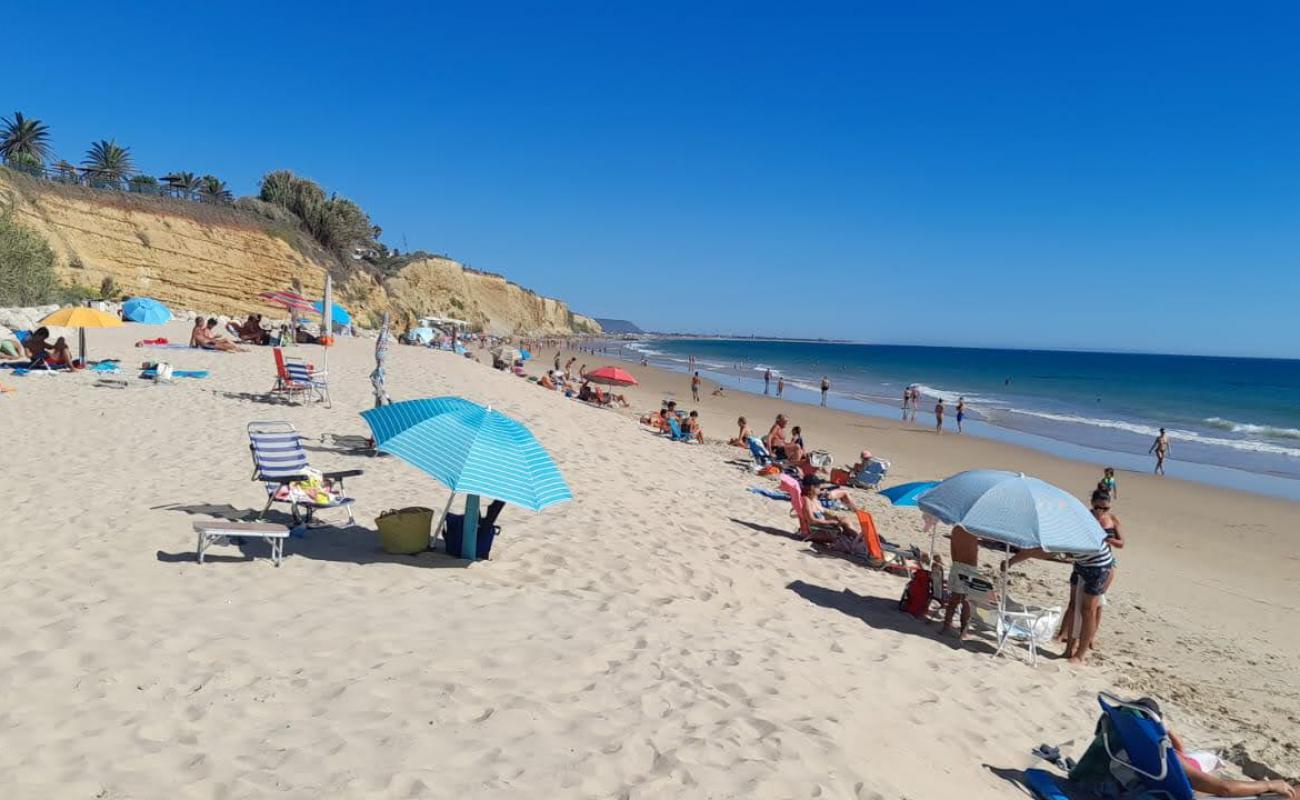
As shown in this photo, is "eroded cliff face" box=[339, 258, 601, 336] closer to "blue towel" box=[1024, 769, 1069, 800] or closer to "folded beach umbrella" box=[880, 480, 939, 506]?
"folded beach umbrella" box=[880, 480, 939, 506]

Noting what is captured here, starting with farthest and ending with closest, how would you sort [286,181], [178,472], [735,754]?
1. [286,181]
2. [178,472]
3. [735,754]

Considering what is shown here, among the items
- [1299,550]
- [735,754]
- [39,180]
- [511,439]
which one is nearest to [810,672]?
[735,754]

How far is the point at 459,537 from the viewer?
20.6 feet

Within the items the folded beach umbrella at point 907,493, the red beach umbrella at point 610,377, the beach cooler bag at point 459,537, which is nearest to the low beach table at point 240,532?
the beach cooler bag at point 459,537

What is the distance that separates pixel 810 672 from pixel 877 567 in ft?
11.9

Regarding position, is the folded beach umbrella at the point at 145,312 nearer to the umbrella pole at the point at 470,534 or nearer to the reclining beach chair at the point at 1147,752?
the umbrella pole at the point at 470,534

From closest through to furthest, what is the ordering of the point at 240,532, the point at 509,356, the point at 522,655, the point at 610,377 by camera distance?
the point at 522,655
the point at 240,532
the point at 610,377
the point at 509,356

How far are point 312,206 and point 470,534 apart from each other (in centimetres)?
4170

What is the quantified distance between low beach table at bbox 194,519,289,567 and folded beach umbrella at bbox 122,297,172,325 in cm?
2101

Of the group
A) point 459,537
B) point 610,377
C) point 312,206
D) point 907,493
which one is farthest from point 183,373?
point 312,206

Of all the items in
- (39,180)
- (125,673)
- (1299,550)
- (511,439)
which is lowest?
(1299,550)

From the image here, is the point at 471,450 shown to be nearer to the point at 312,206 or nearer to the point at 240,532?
the point at 240,532

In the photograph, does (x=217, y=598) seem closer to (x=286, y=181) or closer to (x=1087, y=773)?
(x=1087, y=773)

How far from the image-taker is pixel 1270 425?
3438 cm
